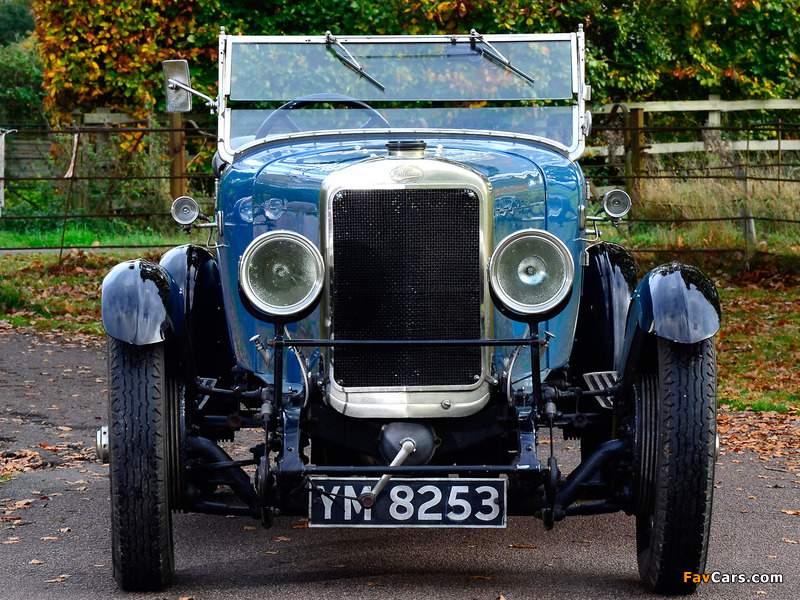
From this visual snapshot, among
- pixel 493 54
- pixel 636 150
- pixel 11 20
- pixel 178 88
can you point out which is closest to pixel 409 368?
pixel 178 88

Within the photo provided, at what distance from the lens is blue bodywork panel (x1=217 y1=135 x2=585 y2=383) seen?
450 centimetres

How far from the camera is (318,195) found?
173 inches

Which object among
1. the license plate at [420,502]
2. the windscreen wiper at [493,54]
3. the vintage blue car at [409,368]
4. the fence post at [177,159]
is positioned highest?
the windscreen wiper at [493,54]

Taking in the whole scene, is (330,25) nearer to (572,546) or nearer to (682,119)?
(682,119)

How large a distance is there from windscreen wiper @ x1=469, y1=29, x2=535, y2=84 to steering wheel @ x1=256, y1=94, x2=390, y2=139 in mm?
634

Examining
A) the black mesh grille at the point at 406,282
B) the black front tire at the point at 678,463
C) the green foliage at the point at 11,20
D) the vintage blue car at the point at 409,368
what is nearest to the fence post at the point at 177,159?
the vintage blue car at the point at 409,368

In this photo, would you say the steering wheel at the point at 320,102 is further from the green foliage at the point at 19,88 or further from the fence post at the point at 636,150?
the green foliage at the point at 19,88

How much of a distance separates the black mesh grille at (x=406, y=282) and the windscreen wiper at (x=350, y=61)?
1518mm

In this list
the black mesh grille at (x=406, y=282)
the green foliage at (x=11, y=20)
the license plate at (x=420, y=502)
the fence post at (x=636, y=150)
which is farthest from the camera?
the green foliage at (x=11, y=20)

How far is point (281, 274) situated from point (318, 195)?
18.1 inches

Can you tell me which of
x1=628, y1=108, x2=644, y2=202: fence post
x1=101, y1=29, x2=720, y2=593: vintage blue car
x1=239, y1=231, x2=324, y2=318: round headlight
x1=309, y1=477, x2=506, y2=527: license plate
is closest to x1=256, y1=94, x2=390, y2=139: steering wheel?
x1=101, y1=29, x2=720, y2=593: vintage blue car

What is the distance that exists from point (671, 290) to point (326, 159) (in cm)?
147

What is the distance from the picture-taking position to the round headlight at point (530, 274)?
4.00 m

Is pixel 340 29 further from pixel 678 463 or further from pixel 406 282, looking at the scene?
pixel 678 463
